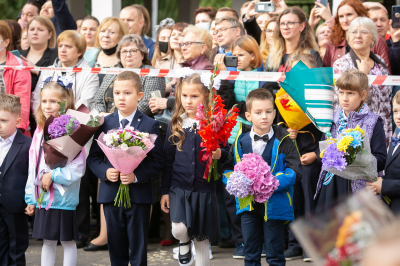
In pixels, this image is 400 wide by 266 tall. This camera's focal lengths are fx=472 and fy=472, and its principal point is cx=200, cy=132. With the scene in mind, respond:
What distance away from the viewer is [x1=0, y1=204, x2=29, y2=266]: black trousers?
4.68m

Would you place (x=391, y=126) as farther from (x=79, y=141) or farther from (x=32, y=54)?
(x=32, y=54)

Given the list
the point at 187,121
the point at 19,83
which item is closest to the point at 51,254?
the point at 187,121

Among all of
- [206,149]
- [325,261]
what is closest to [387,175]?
[206,149]

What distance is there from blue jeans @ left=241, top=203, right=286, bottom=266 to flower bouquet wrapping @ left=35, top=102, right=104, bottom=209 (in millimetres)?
1688

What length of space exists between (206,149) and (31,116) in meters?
3.12

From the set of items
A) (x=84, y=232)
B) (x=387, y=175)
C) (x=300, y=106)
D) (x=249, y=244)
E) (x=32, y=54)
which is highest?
(x=32, y=54)

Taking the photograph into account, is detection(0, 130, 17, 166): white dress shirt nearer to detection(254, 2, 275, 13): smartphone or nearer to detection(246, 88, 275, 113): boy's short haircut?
detection(246, 88, 275, 113): boy's short haircut

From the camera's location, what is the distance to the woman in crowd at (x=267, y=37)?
21.7ft

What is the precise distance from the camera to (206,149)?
4250mm

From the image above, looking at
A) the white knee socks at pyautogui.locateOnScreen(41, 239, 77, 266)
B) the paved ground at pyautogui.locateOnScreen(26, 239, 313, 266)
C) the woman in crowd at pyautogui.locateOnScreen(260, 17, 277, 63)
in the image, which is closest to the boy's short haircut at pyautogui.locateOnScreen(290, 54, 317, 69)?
the woman in crowd at pyautogui.locateOnScreen(260, 17, 277, 63)

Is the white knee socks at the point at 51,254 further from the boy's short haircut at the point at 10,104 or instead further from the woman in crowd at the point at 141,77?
the woman in crowd at the point at 141,77

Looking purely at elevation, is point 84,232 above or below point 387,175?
below

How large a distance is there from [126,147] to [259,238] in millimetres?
1472

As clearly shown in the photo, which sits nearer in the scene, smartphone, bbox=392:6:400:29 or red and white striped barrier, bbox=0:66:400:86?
red and white striped barrier, bbox=0:66:400:86
